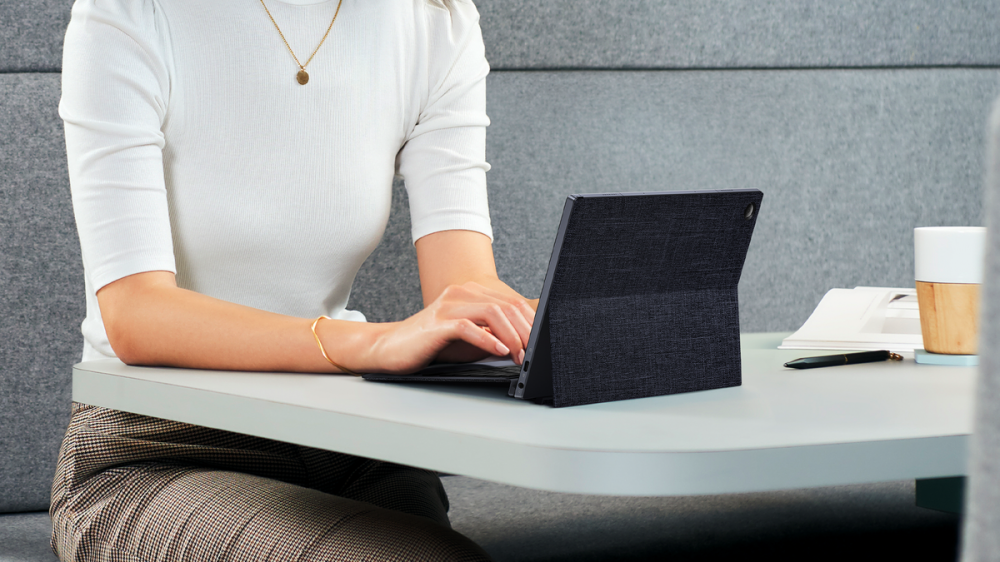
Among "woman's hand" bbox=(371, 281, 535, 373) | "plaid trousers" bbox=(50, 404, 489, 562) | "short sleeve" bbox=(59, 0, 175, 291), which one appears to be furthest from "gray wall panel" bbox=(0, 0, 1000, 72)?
"woman's hand" bbox=(371, 281, 535, 373)

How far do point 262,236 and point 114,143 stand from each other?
0.19 meters

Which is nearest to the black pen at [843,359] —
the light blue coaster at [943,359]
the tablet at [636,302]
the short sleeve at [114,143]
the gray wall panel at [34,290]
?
the light blue coaster at [943,359]

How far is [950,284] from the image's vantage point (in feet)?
2.35

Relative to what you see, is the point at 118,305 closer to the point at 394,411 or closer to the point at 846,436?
the point at 394,411

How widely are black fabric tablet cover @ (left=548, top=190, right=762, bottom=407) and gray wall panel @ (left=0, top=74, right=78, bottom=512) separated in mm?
1111

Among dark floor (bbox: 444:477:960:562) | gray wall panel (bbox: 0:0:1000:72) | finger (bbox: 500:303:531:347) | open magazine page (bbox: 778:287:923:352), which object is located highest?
gray wall panel (bbox: 0:0:1000:72)

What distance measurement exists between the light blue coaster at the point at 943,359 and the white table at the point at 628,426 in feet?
0.15

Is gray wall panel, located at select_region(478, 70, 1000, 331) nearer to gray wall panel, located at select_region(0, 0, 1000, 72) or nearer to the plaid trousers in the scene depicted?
gray wall panel, located at select_region(0, 0, 1000, 72)

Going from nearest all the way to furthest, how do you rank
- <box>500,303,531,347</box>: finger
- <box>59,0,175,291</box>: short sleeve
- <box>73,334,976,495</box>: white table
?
<box>73,334,976,495</box>: white table
<box>500,303,531,347</box>: finger
<box>59,0,175,291</box>: short sleeve

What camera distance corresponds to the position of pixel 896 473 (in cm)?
42

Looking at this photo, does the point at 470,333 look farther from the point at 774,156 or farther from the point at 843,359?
the point at 774,156

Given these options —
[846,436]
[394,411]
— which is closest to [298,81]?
[394,411]

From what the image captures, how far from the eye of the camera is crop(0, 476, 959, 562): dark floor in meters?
1.11

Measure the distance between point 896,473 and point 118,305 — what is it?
24.9 inches
